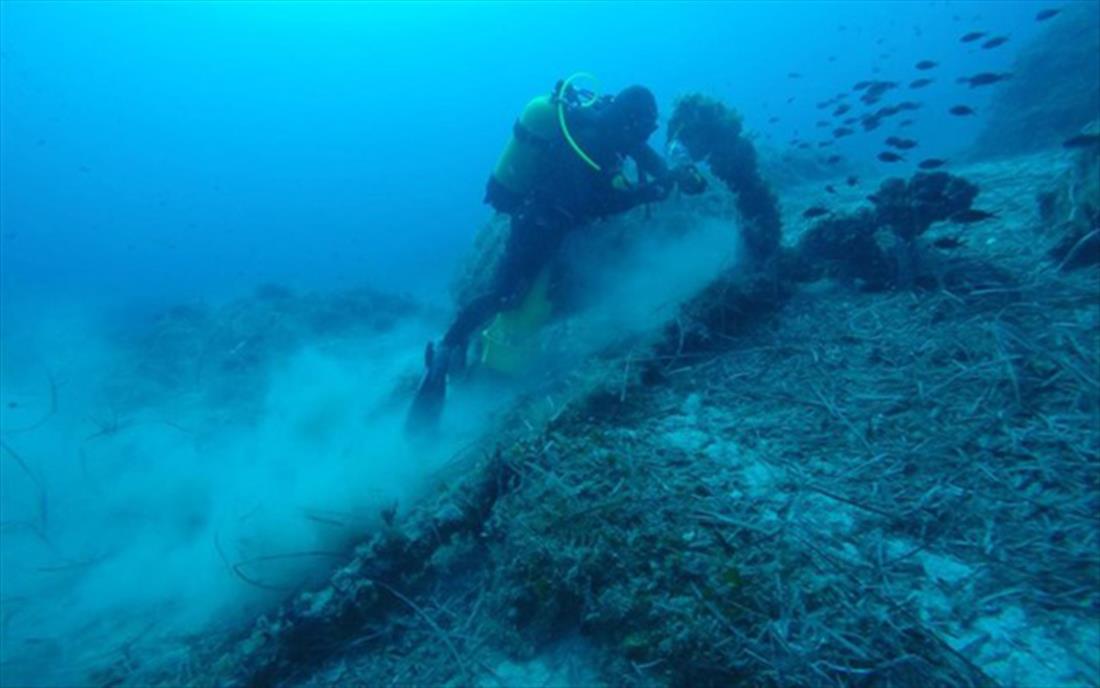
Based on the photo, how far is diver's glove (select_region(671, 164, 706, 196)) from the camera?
21.3 feet

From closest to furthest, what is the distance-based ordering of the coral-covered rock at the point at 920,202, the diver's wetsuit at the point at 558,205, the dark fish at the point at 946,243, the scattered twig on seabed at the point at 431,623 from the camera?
1. the scattered twig on seabed at the point at 431,623
2. the dark fish at the point at 946,243
3. the coral-covered rock at the point at 920,202
4. the diver's wetsuit at the point at 558,205

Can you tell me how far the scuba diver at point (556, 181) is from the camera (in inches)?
253

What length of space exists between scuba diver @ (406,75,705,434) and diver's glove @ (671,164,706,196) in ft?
0.04

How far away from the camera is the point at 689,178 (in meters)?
6.49

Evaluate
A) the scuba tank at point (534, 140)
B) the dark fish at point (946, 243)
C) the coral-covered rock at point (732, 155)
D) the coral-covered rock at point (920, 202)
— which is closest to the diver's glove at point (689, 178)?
the coral-covered rock at point (732, 155)

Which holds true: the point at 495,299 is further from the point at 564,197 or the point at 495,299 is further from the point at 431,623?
the point at 431,623

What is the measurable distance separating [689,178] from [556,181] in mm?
1640

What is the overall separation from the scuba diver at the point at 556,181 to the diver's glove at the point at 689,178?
1cm

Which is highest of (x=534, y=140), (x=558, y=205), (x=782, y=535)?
(x=534, y=140)

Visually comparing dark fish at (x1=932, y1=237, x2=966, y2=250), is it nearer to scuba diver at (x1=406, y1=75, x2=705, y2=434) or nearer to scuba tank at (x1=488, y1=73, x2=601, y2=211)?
scuba diver at (x1=406, y1=75, x2=705, y2=434)

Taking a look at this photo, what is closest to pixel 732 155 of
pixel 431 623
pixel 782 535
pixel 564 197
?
pixel 564 197

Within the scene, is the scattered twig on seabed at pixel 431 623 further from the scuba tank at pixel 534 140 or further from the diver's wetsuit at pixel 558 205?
the scuba tank at pixel 534 140

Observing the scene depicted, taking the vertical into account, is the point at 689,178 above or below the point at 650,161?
below

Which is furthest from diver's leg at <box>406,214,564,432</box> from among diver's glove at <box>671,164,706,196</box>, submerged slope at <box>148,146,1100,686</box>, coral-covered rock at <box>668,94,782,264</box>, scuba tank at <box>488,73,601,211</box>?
submerged slope at <box>148,146,1100,686</box>
